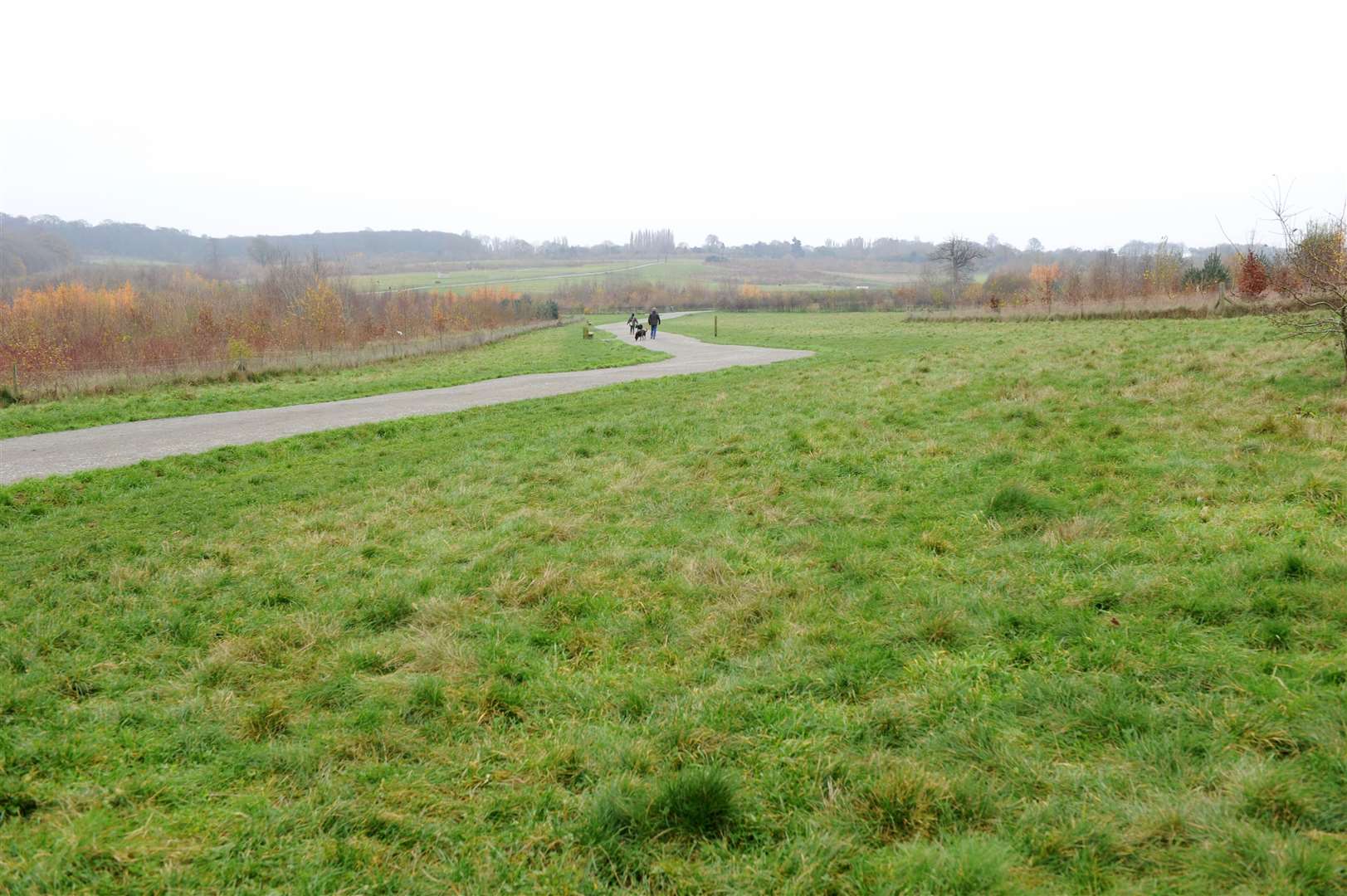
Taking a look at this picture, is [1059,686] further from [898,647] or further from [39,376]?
[39,376]

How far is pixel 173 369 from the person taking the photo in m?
21.7

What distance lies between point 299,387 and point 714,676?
18.5 metres

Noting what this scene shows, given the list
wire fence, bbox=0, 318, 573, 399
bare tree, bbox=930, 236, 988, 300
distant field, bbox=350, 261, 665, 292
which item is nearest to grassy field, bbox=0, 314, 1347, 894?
wire fence, bbox=0, 318, 573, 399

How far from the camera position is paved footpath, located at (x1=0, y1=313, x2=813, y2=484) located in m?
10.7

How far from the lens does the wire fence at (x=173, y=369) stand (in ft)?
61.2

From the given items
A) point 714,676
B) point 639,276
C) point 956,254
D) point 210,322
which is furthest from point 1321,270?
point 639,276

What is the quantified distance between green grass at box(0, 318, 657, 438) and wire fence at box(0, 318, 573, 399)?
467 millimetres

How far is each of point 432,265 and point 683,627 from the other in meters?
189

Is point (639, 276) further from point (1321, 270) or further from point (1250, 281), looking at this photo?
point (1321, 270)

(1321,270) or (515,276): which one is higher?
(515,276)

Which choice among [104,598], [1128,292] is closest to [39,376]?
[104,598]

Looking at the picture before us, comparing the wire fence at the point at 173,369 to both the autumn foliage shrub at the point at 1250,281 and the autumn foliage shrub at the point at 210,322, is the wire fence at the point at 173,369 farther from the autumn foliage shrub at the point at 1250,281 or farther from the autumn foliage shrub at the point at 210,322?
the autumn foliage shrub at the point at 1250,281

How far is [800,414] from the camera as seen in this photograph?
465 inches

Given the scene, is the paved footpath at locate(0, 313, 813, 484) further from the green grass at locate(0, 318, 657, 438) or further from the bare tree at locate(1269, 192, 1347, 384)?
the bare tree at locate(1269, 192, 1347, 384)
